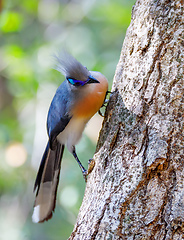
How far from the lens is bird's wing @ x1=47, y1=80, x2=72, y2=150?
292 cm

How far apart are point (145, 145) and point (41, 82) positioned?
310cm

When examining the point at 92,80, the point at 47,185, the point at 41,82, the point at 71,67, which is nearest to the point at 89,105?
the point at 92,80

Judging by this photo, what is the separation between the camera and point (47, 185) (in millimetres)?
3080

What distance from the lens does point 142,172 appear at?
1750mm

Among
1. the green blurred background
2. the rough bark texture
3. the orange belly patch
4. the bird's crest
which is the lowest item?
the rough bark texture

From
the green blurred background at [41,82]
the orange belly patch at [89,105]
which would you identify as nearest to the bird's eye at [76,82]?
the orange belly patch at [89,105]

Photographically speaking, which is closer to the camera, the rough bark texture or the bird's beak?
the rough bark texture

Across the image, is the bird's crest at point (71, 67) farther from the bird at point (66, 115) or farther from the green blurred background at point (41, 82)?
the green blurred background at point (41, 82)

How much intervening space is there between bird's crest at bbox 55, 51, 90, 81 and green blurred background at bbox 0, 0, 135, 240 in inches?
61.3

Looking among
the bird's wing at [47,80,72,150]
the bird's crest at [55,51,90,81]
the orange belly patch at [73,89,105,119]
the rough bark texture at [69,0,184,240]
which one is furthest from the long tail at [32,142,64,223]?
the rough bark texture at [69,0,184,240]

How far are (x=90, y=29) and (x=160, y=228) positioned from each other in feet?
14.8

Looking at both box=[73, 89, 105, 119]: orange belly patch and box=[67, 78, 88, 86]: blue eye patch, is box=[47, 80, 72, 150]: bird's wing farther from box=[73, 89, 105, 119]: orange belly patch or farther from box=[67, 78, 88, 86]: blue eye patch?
box=[67, 78, 88, 86]: blue eye patch

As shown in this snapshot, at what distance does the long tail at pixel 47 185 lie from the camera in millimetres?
2912

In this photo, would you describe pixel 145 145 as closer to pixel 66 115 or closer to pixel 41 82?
pixel 66 115
